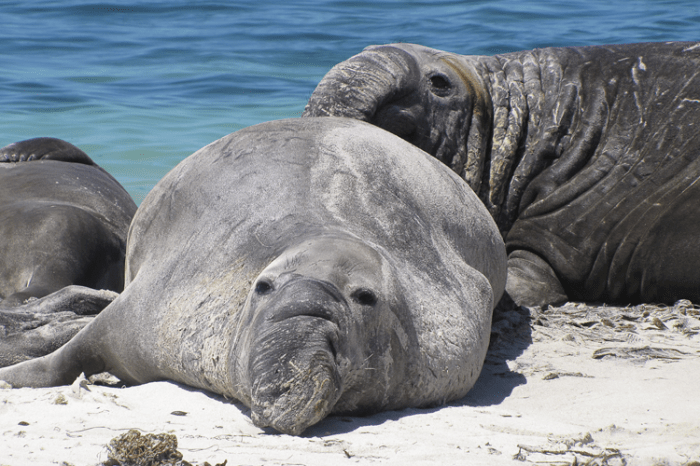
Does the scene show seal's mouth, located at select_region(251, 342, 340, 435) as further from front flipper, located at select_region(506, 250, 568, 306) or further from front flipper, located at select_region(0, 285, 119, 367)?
front flipper, located at select_region(506, 250, 568, 306)

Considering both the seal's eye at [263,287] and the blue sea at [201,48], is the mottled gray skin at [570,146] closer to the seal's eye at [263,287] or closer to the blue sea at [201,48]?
the seal's eye at [263,287]

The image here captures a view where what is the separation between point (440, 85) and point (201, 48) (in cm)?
1177

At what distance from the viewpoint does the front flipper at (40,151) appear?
226 inches

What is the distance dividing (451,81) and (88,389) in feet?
9.96

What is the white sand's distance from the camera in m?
2.40

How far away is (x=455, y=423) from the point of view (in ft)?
8.95

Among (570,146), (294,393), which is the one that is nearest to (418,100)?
(570,146)

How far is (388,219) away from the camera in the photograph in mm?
3201

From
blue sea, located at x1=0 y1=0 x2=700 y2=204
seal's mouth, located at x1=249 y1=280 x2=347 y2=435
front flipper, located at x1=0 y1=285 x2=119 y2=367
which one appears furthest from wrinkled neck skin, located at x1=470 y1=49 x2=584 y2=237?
blue sea, located at x1=0 y1=0 x2=700 y2=204

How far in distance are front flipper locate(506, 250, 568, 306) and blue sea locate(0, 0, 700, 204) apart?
5602mm

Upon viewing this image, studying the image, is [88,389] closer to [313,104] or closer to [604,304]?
[313,104]

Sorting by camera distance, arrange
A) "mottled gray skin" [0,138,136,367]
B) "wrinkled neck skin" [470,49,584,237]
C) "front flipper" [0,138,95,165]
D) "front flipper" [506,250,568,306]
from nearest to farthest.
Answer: "mottled gray skin" [0,138,136,367]
"front flipper" [506,250,568,306]
"wrinkled neck skin" [470,49,584,237]
"front flipper" [0,138,95,165]

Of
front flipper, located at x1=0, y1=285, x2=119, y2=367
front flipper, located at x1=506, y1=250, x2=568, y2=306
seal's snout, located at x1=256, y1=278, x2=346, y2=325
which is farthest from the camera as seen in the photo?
front flipper, located at x1=506, y1=250, x2=568, y2=306

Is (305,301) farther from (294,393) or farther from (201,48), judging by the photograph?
(201,48)
